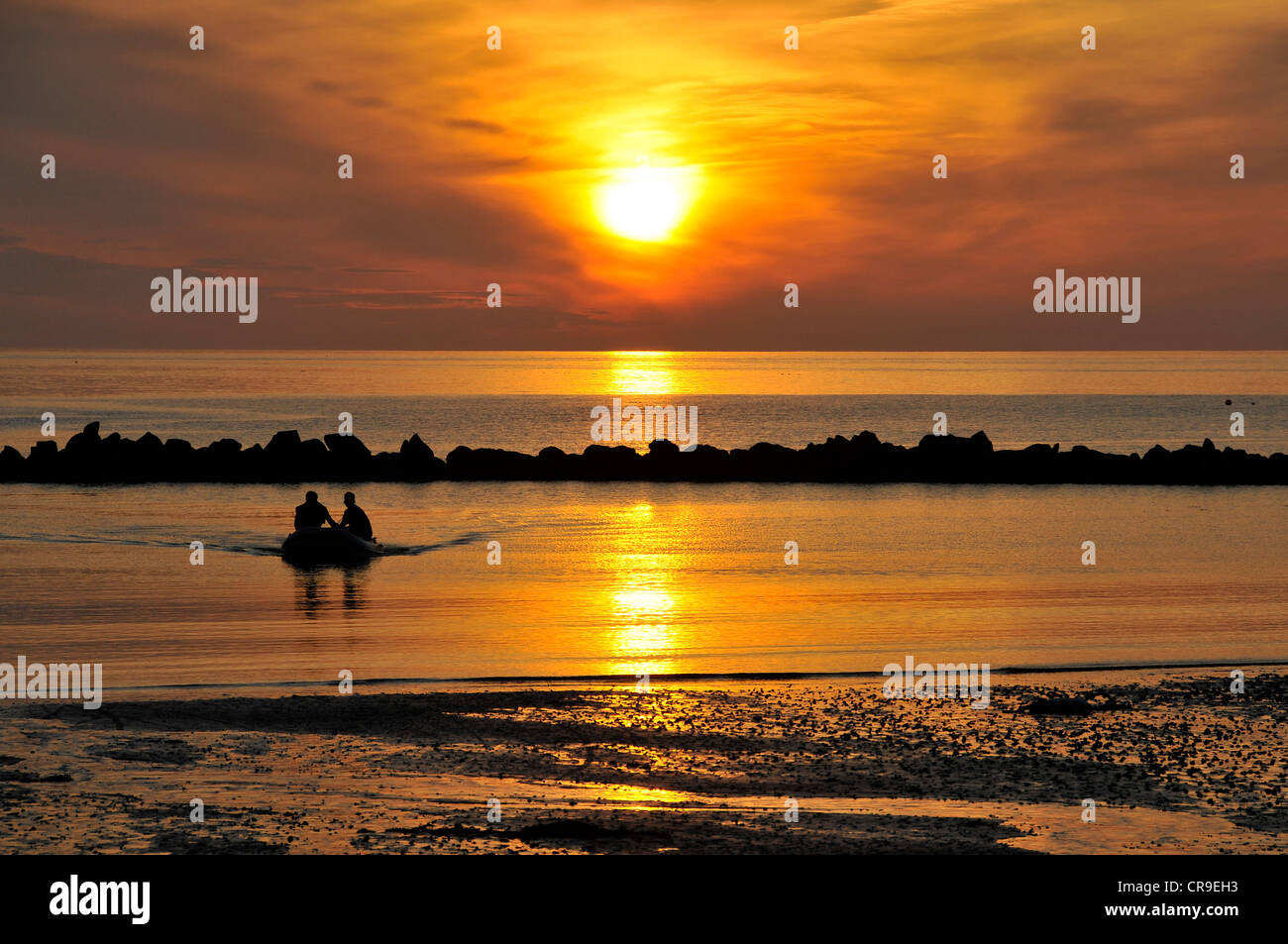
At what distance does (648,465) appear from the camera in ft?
215

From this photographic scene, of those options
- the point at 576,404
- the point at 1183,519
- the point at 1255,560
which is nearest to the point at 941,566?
the point at 1255,560

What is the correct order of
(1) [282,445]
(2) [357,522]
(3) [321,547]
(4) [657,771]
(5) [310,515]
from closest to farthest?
(4) [657,771], (3) [321,547], (5) [310,515], (2) [357,522], (1) [282,445]

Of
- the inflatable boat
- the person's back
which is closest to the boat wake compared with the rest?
the person's back

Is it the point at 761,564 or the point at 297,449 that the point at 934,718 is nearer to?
the point at 761,564

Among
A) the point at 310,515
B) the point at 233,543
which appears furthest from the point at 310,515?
the point at 233,543

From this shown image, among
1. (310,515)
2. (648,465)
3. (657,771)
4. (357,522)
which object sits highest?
(648,465)

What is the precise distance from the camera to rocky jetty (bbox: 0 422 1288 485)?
6153cm

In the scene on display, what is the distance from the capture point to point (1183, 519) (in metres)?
45.6

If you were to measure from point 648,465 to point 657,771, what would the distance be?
51529 millimetres

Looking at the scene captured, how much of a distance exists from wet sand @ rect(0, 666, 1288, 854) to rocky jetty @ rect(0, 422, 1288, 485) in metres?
44.4

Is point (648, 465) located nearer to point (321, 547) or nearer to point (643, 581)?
point (321, 547)
